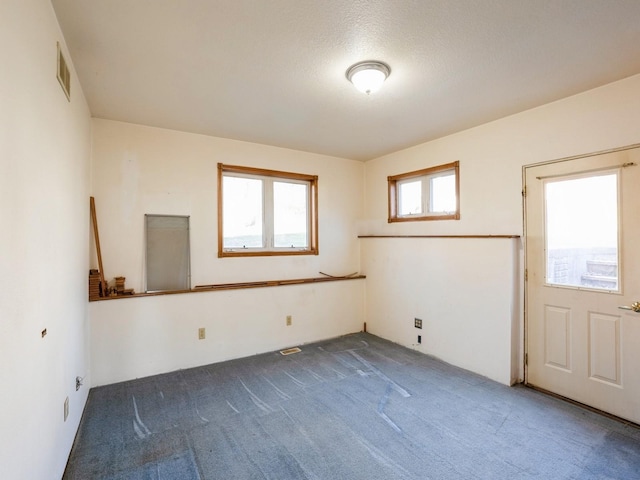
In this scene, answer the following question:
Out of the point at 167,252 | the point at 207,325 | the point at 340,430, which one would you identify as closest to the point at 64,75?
the point at 167,252

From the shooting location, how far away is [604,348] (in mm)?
2543

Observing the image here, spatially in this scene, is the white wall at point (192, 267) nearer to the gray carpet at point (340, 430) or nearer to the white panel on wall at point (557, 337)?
the gray carpet at point (340, 430)

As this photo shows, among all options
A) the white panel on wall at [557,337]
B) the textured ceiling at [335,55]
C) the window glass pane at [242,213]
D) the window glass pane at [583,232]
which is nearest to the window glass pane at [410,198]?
the textured ceiling at [335,55]

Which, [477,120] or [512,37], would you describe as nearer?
[512,37]

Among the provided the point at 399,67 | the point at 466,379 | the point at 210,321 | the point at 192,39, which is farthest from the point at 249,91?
the point at 466,379

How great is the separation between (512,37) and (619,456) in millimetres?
2747

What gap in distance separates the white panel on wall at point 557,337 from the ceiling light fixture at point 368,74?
8.26 feet

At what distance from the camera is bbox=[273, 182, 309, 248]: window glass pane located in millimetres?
4281

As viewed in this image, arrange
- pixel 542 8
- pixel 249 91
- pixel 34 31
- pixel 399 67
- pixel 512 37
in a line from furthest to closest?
pixel 249 91 → pixel 399 67 → pixel 512 37 → pixel 542 8 → pixel 34 31

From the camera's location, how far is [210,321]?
360 cm

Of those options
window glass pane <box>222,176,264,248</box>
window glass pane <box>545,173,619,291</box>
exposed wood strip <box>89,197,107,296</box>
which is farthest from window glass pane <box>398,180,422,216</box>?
exposed wood strip <box>89,197,107,296</box>

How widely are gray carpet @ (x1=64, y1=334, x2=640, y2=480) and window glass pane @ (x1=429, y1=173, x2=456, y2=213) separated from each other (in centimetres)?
188

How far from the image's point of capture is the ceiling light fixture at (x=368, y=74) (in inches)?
86.3

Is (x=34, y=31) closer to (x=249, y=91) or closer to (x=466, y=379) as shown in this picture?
(x=249, y=91)
